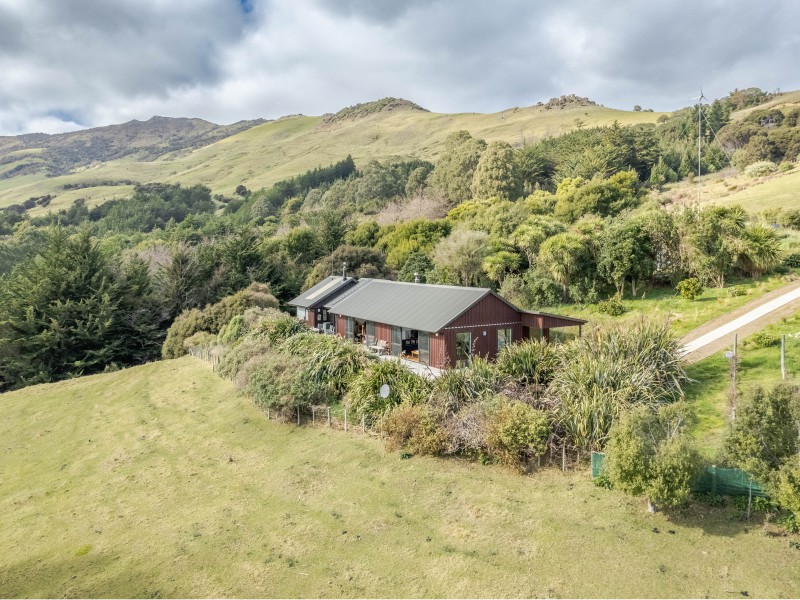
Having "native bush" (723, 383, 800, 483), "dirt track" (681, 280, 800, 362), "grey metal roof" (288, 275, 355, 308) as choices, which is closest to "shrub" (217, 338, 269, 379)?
"grey metal roof" (288, 275, 355, 308)

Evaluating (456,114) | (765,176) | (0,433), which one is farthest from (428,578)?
(456,114)

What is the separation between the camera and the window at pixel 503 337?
24641mm

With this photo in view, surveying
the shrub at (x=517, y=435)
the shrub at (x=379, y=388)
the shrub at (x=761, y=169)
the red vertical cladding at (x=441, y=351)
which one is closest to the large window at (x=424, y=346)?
the red vertical cladding at (x=441, y=351)

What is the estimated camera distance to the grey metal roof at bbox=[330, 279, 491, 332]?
23844mm

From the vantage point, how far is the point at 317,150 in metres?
165

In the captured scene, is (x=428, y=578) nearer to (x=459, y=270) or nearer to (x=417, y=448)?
(x=417, y=448)

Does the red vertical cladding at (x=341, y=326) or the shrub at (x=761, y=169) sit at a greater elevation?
the shrub at (x=761, y=169)

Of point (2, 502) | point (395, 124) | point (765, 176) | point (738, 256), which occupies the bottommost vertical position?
point (2, 502)

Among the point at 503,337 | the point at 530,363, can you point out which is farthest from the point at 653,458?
the point at 503,337

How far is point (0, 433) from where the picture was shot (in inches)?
988

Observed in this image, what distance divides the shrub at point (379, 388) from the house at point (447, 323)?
324 centimetres

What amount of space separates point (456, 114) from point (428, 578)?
17622cm

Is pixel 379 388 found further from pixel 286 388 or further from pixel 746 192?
pixel 746 192

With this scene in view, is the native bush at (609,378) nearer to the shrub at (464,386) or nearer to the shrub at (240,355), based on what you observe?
the shrub at (464,386)
